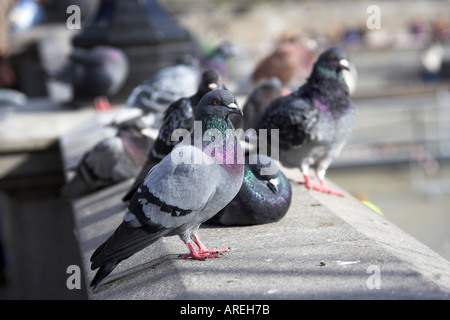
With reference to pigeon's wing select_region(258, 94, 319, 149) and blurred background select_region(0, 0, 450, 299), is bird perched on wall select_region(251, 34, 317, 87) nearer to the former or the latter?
blurred background select_region(0, 0, 450, 299)

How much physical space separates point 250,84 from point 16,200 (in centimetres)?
378

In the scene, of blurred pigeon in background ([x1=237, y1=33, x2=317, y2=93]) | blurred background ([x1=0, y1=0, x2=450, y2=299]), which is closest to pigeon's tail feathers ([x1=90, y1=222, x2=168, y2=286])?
blurred background ([x1=0, y1=0, x2=450, y2=299])

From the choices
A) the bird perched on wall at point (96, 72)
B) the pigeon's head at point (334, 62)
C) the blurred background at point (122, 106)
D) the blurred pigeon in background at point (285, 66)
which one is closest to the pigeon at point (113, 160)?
the blurred background at point (122, 106)

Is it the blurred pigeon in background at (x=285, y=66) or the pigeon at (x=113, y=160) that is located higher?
the blurred pigeon in background at (x=285, y=66)

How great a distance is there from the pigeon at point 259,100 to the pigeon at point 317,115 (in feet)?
2.80

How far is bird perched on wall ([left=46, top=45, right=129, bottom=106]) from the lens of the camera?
8336mm

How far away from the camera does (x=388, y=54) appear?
96.8 ft

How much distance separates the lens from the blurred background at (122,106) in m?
6.55

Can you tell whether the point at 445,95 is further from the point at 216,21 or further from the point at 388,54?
the point at 216,21

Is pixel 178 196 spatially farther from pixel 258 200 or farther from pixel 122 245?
pixel 258 200

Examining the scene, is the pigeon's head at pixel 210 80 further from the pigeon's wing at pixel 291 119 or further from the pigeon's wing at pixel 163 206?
the pigeon's wing at pixel 163 206

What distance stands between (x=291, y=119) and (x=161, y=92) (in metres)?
1.63

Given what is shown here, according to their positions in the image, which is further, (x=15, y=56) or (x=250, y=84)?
(x=15, y=56)
